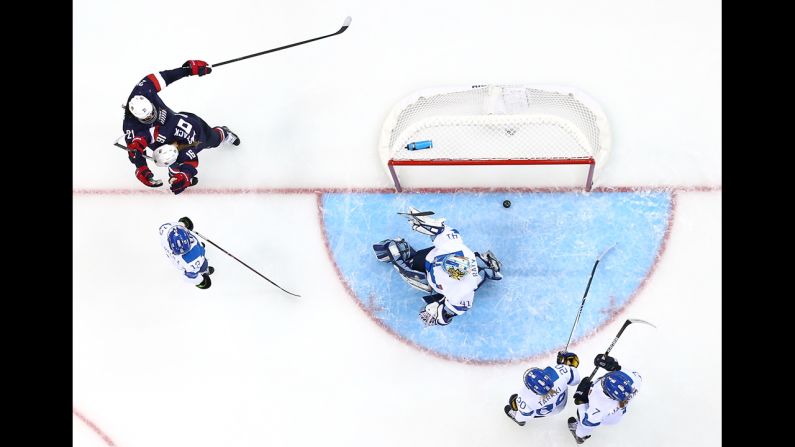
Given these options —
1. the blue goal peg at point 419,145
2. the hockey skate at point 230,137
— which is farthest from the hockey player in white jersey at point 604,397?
the hockey skate at point 230,137

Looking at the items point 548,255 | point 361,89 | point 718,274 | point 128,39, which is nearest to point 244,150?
point 361,89

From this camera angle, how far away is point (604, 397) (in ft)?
13.1

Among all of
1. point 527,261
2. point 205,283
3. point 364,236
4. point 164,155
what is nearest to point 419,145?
point 364,236

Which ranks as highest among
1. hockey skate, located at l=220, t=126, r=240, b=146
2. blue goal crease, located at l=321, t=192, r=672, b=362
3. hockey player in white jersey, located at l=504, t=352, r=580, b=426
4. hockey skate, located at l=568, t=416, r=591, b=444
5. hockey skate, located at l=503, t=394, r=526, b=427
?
hockey skate, located at l=220, t=126, r=240, b=146

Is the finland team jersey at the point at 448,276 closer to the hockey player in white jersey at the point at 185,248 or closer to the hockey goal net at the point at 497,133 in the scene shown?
the hockey goal net at the point at 497,133

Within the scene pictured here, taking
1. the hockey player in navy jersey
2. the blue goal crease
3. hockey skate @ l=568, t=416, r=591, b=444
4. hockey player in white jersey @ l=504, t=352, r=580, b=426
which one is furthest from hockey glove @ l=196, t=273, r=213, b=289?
hockey skate @ l=568, t=416, r=591, b=444

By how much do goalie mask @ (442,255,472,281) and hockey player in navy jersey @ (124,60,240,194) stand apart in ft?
6.69

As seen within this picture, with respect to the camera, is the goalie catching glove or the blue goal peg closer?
the goalie catching glove

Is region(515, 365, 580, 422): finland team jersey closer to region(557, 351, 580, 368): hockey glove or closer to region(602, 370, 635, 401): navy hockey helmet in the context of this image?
region(557, 351, 580, 368): hockey glove

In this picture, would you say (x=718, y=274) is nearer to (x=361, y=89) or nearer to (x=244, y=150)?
(x=361, y=89)

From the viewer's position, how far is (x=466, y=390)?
477 centimetres

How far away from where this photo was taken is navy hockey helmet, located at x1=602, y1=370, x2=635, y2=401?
148 inches

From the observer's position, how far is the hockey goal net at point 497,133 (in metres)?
4.57

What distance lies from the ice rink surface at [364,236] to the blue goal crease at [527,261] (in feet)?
0.05
